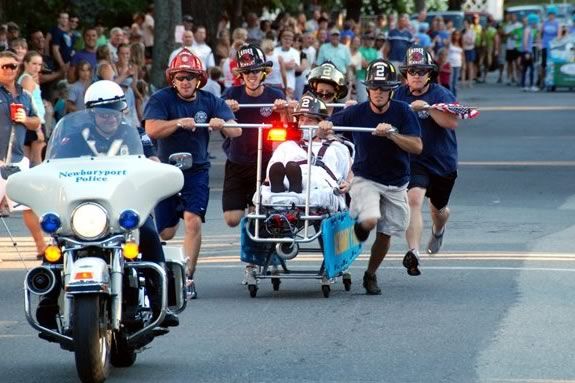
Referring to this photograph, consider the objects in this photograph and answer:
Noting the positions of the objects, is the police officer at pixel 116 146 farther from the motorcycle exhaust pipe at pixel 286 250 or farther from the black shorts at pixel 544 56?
the black shorts at pixel 544 56

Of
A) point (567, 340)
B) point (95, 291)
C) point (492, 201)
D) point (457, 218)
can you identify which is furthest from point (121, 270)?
point (492, 201)

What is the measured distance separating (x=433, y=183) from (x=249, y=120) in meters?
1.60

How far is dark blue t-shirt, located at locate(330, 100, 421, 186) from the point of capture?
42.7 feet

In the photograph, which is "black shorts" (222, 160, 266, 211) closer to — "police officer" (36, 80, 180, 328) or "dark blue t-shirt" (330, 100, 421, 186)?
"dark blue t-shirt" (330, 100, 421, 186)

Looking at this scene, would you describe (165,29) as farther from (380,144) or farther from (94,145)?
(94,145)

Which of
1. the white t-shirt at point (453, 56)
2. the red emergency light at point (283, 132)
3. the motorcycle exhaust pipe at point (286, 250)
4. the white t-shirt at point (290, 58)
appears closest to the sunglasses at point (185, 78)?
the red emergency light at point (283, 132)

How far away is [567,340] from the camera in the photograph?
34.9ft

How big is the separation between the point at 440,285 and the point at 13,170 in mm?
4790

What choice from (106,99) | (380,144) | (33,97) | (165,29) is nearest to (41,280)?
(106,99)

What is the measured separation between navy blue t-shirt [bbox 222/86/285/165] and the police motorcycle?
4620mm

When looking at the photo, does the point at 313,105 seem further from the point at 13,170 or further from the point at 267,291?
the point at 13,170

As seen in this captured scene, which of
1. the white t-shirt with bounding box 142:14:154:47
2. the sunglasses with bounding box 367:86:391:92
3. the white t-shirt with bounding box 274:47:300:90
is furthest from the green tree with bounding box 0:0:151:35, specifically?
the sunglasses with bounding box 367:86:391:92

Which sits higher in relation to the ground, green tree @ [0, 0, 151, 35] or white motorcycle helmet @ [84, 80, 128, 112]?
white motorcycle helmet @ [84, 80, 128, 112]

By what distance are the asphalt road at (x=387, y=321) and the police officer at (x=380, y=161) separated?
0.46 m
